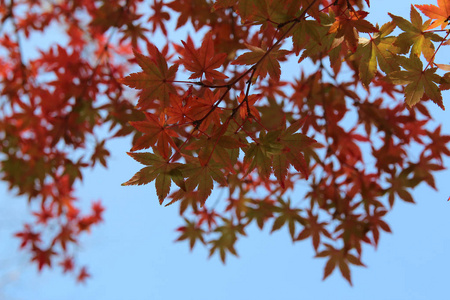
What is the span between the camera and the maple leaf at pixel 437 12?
944mm

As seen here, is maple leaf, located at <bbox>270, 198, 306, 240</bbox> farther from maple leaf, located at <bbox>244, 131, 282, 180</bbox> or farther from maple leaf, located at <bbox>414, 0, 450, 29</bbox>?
maple leaf, located at <bbox>414, 0, 450, 29</bbox>

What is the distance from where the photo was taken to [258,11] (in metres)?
0.91

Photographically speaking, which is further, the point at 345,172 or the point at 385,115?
the point at 345,172

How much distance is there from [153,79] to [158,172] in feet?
0.91

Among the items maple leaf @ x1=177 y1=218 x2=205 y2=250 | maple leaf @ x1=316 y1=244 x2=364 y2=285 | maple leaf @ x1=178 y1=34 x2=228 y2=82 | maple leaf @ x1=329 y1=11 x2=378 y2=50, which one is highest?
maple leaf @ x1=177 y1=218 x2=205 y2=250

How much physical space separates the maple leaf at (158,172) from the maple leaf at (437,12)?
79 centimetres

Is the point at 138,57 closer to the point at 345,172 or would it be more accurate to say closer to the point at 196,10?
the point at 196,10

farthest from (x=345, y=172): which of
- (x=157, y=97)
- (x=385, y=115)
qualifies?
(x=157, y=97)

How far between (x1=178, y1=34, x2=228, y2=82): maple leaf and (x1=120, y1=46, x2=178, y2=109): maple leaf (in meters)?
0.04

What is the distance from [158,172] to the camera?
954 mm

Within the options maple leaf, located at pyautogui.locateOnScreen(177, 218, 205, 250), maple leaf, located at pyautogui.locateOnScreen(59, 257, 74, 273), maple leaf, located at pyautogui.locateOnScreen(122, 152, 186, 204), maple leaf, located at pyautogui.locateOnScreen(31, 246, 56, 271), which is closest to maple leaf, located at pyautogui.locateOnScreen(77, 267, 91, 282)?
maple leaf, located at pyautogui.locateOnScreen(59, 257, 74, 273)

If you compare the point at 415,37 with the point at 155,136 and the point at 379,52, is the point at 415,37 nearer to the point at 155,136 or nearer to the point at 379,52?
the point at 379,52

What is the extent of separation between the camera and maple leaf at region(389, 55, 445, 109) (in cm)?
93

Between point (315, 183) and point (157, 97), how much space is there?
46.0 inches
